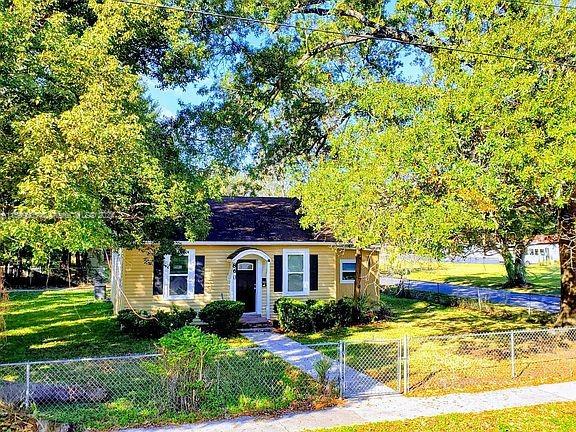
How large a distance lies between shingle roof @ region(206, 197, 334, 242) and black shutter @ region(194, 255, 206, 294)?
2.54 ft

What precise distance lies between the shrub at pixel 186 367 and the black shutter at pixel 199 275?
835cm

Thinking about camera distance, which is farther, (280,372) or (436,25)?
(436,25)

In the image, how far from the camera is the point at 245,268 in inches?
689

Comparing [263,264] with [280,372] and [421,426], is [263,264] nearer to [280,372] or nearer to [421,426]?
[280,372]

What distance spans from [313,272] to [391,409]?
9.94 meters

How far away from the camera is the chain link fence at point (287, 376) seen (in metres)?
8.04

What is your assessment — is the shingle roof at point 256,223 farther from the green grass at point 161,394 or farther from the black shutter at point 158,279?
the green grass at point 161,394

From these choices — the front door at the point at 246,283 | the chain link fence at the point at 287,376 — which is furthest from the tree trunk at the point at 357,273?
the chain link fence at the point at 287,376

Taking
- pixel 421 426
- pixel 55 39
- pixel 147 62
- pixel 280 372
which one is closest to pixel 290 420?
pixel 421 426

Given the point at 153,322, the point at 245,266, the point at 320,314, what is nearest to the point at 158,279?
the point at 153,322

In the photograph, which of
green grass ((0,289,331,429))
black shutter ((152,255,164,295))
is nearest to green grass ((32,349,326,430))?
green grass ((0,289,331,429))

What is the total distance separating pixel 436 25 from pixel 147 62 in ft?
26.6

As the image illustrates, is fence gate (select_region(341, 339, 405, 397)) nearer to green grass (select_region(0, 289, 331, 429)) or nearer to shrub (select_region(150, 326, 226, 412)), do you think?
green grass (select_region(0, 289, 331, 429))

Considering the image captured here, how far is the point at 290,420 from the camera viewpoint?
7.66 metres
